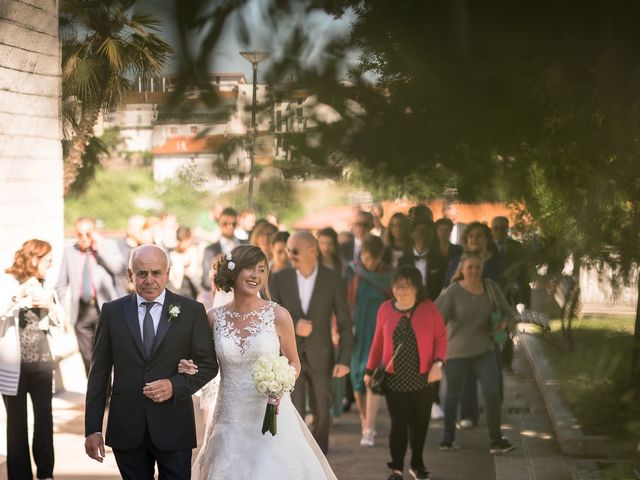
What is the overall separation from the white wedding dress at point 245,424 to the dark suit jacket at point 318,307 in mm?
2434

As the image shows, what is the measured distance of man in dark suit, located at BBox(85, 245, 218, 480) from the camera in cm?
502

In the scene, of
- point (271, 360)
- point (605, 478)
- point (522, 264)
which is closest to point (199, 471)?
point (271, 360)

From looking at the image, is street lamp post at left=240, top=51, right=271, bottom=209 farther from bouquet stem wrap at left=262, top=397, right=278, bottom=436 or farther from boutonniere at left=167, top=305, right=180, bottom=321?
bouquet stem wrap at left=262, top=397, right=278, bottom=436

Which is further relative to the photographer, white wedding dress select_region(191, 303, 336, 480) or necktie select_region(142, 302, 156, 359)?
white wedding dress select_region(191, 303, 336, 480)

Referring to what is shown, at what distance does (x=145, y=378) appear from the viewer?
16.5ft

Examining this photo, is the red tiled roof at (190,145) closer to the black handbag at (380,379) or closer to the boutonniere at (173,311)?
the boutonniere at (173,311)

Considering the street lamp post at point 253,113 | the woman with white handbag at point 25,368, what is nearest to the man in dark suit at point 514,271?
the street lamp post at point 253,113

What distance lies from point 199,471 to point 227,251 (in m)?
1.08

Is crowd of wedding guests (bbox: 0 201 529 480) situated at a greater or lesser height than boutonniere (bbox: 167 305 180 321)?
lesser

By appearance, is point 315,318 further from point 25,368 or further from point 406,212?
point 406,212

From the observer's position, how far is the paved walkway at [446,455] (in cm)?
776

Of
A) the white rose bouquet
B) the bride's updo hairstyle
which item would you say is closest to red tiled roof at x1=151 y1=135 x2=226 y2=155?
the white rose bouquet

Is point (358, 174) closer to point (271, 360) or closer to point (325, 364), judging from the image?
point (271, 360)

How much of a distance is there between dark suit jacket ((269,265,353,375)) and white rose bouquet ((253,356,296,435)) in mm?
2721
